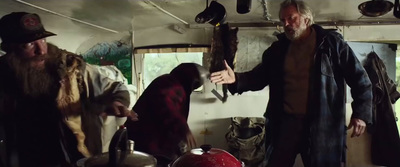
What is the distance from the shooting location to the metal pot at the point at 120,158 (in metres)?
0.56

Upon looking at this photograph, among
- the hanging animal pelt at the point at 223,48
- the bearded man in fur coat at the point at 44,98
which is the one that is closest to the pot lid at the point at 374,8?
the hanging animal pelt at the point at 223,48

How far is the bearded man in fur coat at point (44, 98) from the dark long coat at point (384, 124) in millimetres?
724

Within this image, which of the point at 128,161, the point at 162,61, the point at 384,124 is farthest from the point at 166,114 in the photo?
the point at 384,124

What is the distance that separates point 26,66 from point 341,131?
743 millimetres

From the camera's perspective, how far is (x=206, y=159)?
1.93 ft

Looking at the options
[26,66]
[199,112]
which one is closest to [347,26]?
[199,112]

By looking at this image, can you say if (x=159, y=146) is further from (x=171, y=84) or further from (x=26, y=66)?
(x=26, y=66)

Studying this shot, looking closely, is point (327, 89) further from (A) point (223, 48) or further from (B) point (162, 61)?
(B) point (162, 61)

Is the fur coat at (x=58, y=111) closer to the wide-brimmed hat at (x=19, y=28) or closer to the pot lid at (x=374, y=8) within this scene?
the wide-brimmed hat at (x=19, y=28)

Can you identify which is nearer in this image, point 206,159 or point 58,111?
point 206,159

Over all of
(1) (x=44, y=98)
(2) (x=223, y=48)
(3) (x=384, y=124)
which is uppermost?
(2) (x=223, y=48)

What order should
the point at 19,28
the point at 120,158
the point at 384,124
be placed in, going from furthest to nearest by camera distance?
the point at 384,124 → the point at 19,28 → the point at 120,158

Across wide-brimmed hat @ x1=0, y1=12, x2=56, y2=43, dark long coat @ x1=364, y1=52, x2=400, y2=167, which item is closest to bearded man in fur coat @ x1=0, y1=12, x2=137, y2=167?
wide-brimmed hat @ x1=0, y1=12, x2=56, y2=43

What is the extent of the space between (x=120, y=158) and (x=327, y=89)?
0.49 m
